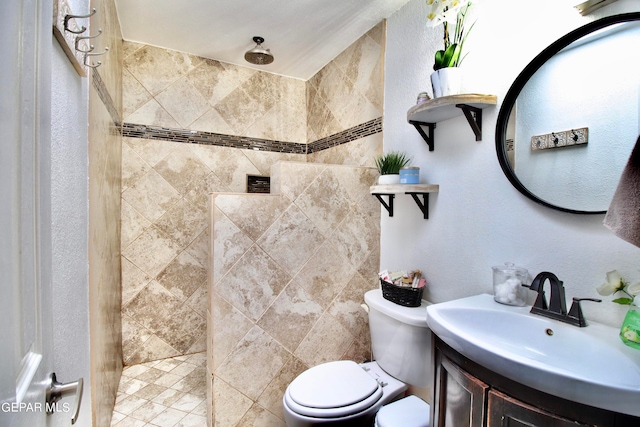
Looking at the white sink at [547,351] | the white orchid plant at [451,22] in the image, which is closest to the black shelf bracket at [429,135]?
the white orchid plant at [451,22]

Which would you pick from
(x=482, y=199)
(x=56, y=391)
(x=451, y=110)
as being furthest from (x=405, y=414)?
(x=451, y=110)

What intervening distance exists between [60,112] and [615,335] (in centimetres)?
170

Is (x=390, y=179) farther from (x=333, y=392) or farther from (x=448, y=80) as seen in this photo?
(x=333, y=392)

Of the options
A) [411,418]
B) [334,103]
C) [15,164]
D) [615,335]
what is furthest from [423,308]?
[334,103]

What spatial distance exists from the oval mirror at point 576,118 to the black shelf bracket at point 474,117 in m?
0.09

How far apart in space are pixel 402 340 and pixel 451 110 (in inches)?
41.7

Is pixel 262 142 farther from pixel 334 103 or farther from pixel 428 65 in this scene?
pixel 428 65

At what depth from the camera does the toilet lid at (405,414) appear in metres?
1.18

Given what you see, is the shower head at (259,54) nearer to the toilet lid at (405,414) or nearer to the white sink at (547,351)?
the white sink at (547,351)

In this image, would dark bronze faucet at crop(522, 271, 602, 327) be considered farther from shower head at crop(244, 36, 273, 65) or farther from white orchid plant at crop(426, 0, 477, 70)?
shower head at crop(244, 36, 273, 65)

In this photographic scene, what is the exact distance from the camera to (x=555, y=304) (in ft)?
3.22

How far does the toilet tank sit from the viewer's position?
1.30 meters

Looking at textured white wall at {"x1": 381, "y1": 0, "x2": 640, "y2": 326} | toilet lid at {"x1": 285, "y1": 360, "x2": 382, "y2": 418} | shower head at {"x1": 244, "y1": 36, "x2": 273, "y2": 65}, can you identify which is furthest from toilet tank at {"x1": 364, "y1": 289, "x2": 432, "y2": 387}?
shower head at {"x1": 244, "y1": 36, "x2": 273, "y2": 65}

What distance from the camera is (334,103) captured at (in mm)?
2361
